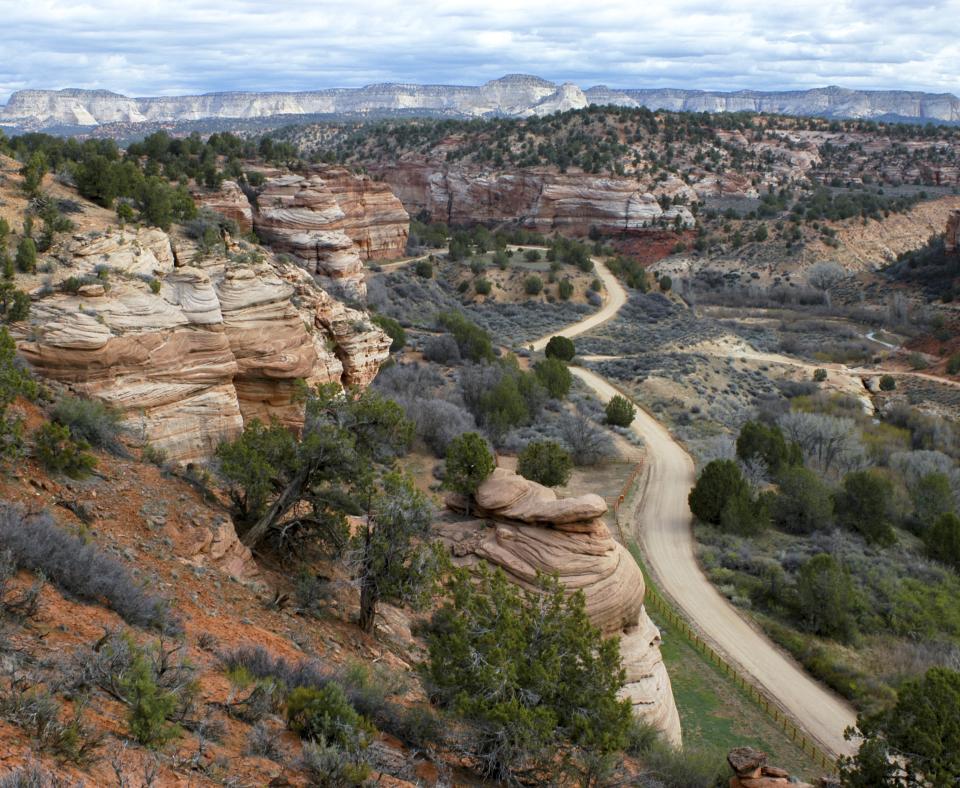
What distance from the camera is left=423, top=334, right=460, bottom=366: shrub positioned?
40.8 meters

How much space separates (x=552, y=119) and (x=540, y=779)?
101913mm

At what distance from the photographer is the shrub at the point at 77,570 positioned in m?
9.09

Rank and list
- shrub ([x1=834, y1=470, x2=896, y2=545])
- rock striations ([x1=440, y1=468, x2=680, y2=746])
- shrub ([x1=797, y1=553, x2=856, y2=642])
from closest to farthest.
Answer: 1. rock striations ([x1=440, y1=468, x2=680, y2=746])
2. shrub ([x1=797, y1=553, x2=856, y2=642])
3. shrub ([x1=834, y1=470, x2=896, y2=545])

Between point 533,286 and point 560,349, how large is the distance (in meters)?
16.5

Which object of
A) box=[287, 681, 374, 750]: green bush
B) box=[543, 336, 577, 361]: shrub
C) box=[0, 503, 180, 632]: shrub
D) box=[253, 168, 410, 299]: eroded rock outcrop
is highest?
box=[253, 168, 410, 299]: eroded rock outcrop

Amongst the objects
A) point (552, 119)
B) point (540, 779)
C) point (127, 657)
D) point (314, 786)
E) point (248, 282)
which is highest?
point (552, 119)

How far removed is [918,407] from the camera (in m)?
46.8

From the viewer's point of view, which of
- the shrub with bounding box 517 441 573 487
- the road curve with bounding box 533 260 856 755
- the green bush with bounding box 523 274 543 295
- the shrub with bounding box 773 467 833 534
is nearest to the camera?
the road curve with bounding box 533 260 856 755

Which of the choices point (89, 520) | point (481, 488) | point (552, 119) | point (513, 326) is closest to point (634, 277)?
point (513, 326)

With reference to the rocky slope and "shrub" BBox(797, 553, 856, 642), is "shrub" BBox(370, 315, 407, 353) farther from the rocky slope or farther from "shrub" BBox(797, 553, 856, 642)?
"shrub" BBox(797, 553, 856, 642)

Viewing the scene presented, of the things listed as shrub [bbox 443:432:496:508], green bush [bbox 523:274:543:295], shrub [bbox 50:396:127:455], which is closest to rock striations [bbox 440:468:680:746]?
shrub [bbox 443:432:496:508]

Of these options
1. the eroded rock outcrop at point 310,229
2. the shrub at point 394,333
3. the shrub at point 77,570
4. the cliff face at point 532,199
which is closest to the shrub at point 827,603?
the shrub at point 77,570

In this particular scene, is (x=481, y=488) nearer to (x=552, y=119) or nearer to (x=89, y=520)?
(x=89, y=520)

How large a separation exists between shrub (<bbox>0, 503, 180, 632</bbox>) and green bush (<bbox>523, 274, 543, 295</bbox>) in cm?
5700
